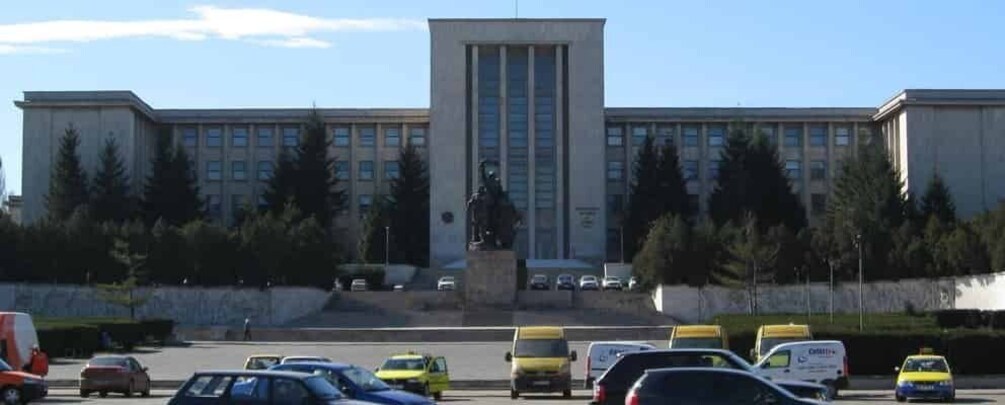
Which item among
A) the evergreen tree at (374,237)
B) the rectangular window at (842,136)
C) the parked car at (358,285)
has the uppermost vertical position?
the rectangular window at (842,136)

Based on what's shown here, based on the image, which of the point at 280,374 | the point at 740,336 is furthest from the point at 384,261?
the point at 280,374

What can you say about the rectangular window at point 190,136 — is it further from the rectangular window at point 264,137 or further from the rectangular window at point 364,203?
the rectangular window at point 364,203

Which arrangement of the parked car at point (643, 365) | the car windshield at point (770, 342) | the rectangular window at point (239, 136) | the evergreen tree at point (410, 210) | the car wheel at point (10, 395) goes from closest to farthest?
the parked car at point (643, 365) < the car wheel at point (10, 395) < the car windshield at point (770, 342) < the evergreen tree at point (410, 210) < the rectangular window at point (239, 136)

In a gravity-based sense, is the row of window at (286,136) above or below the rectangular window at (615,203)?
above

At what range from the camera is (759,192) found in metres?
95.4

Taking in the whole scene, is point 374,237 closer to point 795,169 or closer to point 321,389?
point 795,169

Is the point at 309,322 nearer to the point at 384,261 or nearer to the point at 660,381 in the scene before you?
the point at 384,261

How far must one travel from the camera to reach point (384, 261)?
95938mm

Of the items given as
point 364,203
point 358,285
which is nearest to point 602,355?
point 358,285

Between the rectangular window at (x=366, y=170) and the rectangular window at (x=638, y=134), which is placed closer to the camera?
the rectangular window at (x=638, y=134)

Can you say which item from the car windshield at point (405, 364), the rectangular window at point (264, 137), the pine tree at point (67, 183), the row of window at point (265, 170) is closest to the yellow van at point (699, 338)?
the car windshield at point (405, 364)

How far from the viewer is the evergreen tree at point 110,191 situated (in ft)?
312

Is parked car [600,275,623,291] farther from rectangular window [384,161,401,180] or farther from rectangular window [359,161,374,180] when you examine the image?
rectangular window [359,161,374,180]

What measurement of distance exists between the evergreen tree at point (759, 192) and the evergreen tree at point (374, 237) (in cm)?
2046
